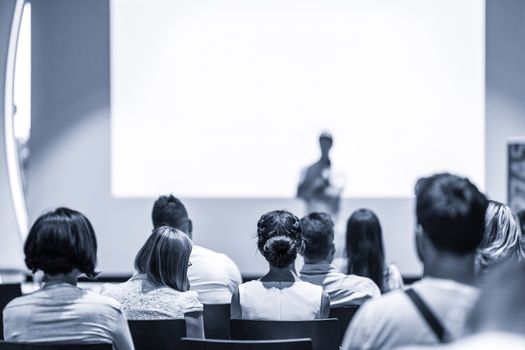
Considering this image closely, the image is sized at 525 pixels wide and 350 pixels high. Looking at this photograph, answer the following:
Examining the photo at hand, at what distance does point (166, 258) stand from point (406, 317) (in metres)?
1.52

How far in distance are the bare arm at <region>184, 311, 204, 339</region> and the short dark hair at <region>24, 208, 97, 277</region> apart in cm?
66

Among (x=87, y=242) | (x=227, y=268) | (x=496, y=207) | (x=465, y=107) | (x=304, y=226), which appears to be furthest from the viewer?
(x=465, y=107)

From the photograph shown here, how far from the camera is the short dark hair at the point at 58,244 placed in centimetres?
214

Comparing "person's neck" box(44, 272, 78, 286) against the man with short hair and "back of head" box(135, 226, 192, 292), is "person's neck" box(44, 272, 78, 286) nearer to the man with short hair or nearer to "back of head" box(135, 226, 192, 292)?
"back of head" box(135, 226, 192, 292)

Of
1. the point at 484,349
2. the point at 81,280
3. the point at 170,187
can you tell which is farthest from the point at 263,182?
the point at 484,349

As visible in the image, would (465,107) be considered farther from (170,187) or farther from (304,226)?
(304,226)

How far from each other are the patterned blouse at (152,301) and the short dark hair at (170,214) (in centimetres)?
120

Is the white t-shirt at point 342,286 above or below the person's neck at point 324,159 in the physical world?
below

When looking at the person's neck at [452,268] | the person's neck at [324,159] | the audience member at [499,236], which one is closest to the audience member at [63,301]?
the person's neck at [452,268]

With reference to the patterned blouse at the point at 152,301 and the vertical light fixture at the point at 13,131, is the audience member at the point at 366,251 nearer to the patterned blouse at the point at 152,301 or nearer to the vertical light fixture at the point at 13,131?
the patterned blouse at the point at 152,301

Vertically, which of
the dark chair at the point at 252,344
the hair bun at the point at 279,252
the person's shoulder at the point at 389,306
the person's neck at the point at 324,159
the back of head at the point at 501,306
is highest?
the person's neck at the point at 324,159

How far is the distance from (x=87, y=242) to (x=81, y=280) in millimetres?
5694

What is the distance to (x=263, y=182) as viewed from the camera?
743 cm

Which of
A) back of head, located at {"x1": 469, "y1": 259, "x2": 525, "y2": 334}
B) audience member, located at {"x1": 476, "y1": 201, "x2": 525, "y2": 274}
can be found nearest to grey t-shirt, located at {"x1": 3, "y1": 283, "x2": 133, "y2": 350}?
back of head, located at {"x1": 469, "y1": 259, "x2": 525, "y2": 334}
